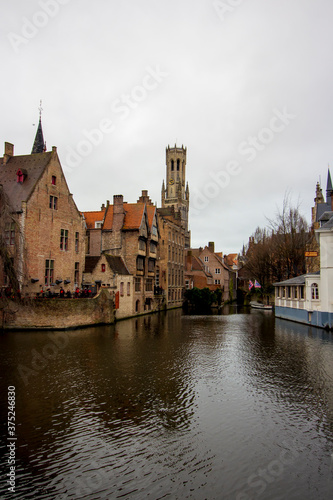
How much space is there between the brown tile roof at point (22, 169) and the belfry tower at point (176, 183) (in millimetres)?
120450

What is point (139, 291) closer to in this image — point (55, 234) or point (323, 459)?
point (55, 234)

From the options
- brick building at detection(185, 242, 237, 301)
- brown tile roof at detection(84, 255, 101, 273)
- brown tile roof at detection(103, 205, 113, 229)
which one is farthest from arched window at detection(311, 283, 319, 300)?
brick building at detection(185, 242, 237, 301)

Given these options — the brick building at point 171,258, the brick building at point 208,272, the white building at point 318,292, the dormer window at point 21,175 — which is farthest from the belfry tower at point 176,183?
the dormer window at point 21,175

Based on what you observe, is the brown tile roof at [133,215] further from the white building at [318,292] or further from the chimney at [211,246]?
the chimney at [211,246]

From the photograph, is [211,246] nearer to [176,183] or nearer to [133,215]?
[133,215]

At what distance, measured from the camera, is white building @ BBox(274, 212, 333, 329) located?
29.7m

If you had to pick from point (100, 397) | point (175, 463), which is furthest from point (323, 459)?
point (100, 397)

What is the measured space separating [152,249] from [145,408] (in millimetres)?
37779

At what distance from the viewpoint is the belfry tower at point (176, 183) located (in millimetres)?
156975

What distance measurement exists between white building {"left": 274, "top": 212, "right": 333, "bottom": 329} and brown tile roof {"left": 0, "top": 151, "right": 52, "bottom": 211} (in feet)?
82.0

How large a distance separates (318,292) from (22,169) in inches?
1138

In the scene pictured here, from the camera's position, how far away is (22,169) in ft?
113

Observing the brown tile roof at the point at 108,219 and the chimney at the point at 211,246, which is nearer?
the brown tile roof at the point at 108,219

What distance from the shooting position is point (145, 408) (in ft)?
38.0
